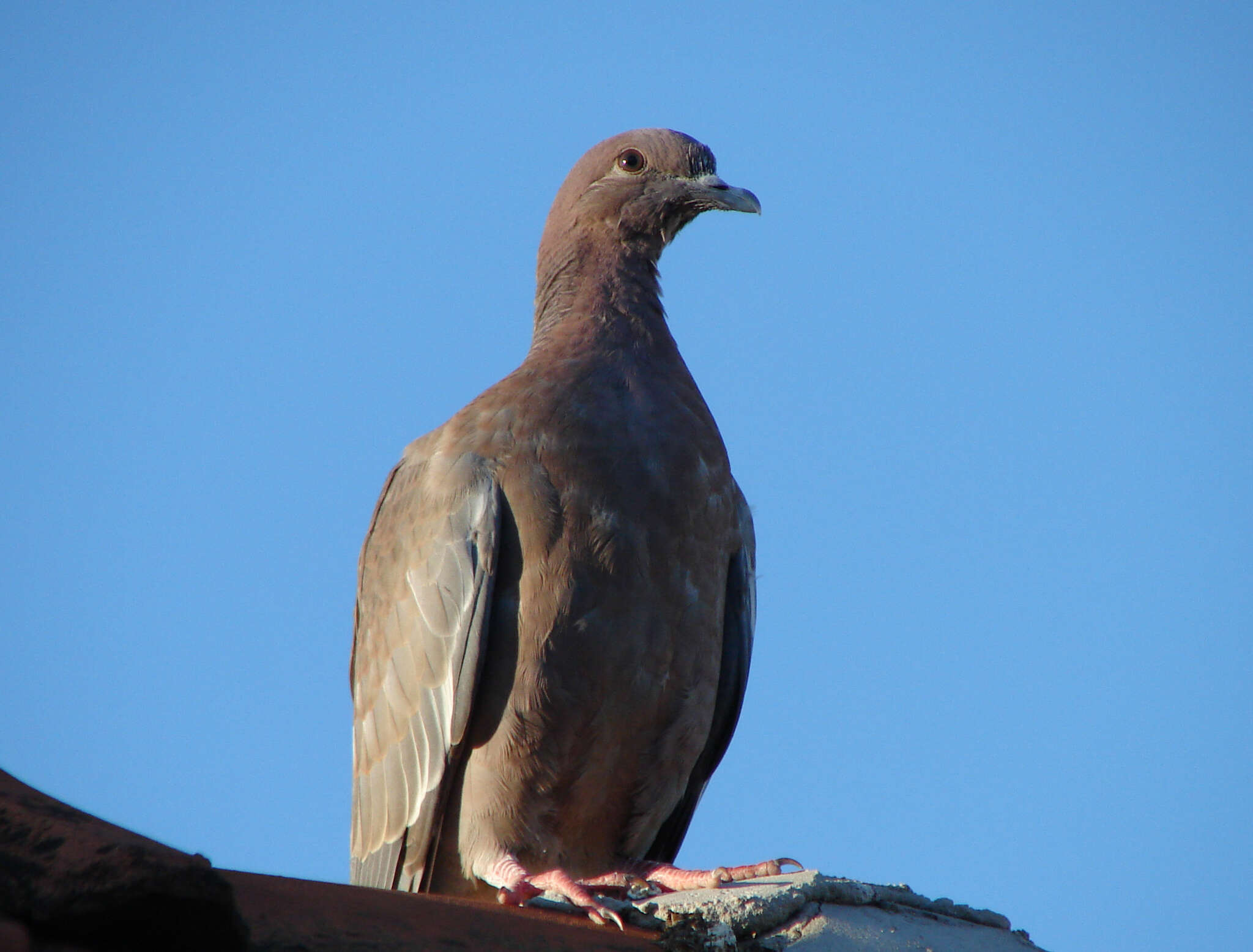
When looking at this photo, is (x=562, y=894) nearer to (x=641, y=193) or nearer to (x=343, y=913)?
(x=343, y=913)

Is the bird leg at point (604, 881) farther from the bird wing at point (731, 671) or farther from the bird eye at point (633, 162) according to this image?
the bird eye at point (633, 162)

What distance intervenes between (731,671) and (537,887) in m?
1.71

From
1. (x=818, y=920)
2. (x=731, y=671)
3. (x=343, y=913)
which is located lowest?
(x=343, y=913)

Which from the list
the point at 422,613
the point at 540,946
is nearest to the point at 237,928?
the point at 540,946

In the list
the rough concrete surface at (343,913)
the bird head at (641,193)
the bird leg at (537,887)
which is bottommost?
the rough concrete surface at (343,913)

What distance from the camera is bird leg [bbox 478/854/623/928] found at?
330cm

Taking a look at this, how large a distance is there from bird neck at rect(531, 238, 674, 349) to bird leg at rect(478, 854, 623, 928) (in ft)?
6.48

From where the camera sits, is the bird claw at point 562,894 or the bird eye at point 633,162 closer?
the bird claw at point 562,894

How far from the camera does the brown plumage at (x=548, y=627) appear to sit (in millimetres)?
4570

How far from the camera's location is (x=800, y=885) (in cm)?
337

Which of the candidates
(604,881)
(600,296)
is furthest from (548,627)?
(600,296)

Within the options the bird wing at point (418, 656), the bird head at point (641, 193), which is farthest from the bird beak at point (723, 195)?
the bird wing at point (418, 656)

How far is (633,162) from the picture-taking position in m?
5.96

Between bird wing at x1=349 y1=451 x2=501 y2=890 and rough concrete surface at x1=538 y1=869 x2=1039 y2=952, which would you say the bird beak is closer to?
bird wing at x1=349 y1=451 x2=501 y2=890
